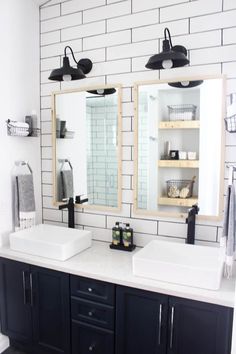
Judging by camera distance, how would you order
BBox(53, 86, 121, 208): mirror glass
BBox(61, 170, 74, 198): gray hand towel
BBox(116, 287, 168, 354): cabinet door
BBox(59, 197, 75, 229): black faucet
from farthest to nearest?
BBox(61, 170, 74, 198): gray hand towel
BBox(59, 197, 75, 229): black faucet
BBox(53, 86, 121, 208): mirror glass
BBox(116, 287, 168, 354): cabinet door

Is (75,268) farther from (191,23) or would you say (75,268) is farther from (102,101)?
(191,23)

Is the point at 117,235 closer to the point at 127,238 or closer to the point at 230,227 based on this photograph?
the point at 127,238

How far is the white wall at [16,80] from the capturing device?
2195mm

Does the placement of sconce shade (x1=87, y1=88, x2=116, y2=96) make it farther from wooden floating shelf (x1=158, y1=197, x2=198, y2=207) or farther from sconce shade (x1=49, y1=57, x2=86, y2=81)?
wooden floating shelf (x1=158, y1=197, x2=198, y2=207)

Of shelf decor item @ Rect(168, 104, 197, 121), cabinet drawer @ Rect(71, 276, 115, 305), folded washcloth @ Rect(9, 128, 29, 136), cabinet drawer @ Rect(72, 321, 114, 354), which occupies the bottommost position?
cabinet drawer @ Rect(72, 321, 114, 354)

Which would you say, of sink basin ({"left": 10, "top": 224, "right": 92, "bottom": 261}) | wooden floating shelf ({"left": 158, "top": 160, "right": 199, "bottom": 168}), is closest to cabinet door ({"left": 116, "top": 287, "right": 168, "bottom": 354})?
sink basin ({"left": 10, "top": 224, "right": 92, "bottom": 261})

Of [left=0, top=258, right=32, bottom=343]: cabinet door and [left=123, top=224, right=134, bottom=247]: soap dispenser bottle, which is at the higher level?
[left=123, top=224, right=134, bottom=247]: soap dispenser bottle

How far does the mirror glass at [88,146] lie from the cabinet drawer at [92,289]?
2.15 feet

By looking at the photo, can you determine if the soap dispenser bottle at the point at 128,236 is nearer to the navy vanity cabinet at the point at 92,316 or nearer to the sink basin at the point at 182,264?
the sink basin at the point at 182,264

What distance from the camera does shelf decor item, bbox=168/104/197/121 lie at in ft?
6.51

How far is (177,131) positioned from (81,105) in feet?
2.69

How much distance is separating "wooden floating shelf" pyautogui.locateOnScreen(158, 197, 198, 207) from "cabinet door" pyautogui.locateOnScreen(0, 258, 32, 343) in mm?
1049

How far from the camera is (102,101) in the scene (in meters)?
2.27

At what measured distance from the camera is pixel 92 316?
1.83m
